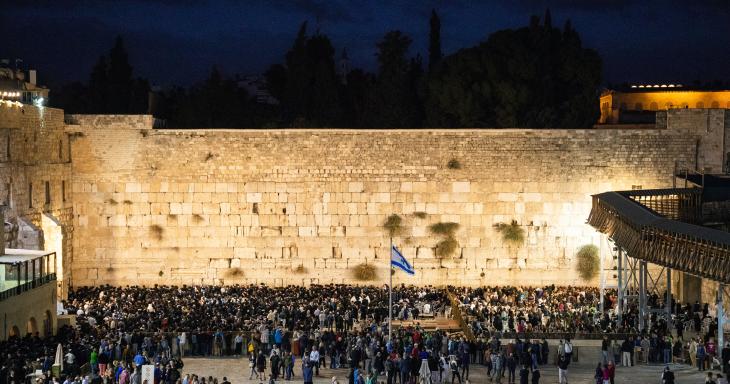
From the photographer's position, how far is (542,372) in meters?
23.5

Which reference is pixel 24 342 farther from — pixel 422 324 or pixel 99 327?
pixel 422 324

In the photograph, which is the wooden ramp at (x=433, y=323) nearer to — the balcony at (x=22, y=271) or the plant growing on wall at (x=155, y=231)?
the balcony at (x=22, y=271)

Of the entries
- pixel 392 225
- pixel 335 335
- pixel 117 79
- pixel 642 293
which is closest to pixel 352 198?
pixel 392 225

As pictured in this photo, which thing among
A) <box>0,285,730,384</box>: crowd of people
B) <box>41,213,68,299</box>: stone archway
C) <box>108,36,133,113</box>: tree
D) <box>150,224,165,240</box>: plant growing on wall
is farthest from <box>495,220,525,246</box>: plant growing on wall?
<box>108,36,133,113</box>: tree

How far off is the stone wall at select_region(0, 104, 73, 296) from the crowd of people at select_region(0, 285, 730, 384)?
2128mm

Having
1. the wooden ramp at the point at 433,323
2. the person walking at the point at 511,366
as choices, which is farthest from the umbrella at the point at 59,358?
the wooden ramp at the point at 433,323

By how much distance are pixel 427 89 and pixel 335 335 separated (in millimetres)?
24190

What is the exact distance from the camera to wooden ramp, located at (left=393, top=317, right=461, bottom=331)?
27.8 m

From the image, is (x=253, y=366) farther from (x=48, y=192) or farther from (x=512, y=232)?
(x=512, y=232)

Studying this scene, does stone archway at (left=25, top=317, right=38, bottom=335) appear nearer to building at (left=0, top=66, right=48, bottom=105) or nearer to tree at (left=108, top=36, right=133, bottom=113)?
building at (left=0, top=66, right=48, bottom=105)

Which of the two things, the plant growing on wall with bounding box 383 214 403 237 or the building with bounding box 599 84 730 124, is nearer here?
the plant growing on wall with bounding box 383 214 403 237

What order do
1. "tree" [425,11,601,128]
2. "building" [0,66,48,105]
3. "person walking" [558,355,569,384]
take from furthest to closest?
1. "tree" [425,11,601,128]
2. "building" [0,66,48,105]
3. "person walking" [558,355,569,384]

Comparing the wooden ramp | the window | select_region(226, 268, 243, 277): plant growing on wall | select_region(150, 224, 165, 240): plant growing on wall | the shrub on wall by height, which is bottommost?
the wooden ramp

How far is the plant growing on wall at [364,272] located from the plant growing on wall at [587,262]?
615 cm
